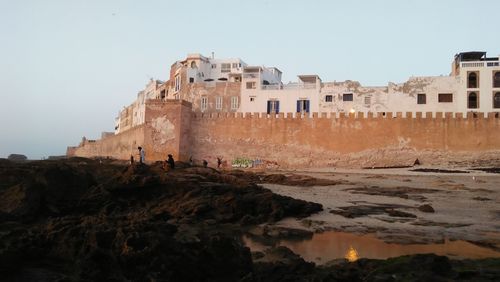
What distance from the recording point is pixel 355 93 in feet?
108

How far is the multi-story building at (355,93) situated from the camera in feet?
100

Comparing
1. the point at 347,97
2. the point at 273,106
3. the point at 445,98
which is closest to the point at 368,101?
the point at 347,97

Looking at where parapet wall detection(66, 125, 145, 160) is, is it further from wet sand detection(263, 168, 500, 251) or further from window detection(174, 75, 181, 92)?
wet sand detection(263, 168, 500, 251)

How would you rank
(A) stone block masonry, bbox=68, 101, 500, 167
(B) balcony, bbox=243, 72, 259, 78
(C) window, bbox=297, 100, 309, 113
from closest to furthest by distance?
(A) stone block masonry, bbox=68, 101, 500, 167, (C) window, bbox=297, 100, 309, 113, (B) balcony, bbox=243, 72, 259, 78

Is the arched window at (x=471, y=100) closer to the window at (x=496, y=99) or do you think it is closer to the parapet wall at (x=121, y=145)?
the window at (x=496, y=99)

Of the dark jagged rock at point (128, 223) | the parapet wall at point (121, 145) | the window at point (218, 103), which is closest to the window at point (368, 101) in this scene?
the window at point (218, 103)

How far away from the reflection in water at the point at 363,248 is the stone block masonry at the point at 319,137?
2165 cm

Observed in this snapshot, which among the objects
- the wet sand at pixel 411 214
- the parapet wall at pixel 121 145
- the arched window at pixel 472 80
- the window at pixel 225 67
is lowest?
the wet sand at pixel 411 214

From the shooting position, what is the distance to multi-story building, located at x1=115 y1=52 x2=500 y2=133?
100ft

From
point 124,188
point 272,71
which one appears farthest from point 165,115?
point 124,188

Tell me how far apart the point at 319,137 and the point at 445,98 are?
9694 mm

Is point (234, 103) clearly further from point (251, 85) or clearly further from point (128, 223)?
point (128, 223)

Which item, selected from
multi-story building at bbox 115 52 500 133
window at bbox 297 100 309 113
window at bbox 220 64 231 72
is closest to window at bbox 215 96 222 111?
multi-story building at bbox 115 52 500 133

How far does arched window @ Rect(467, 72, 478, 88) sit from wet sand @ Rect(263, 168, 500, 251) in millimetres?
16418
